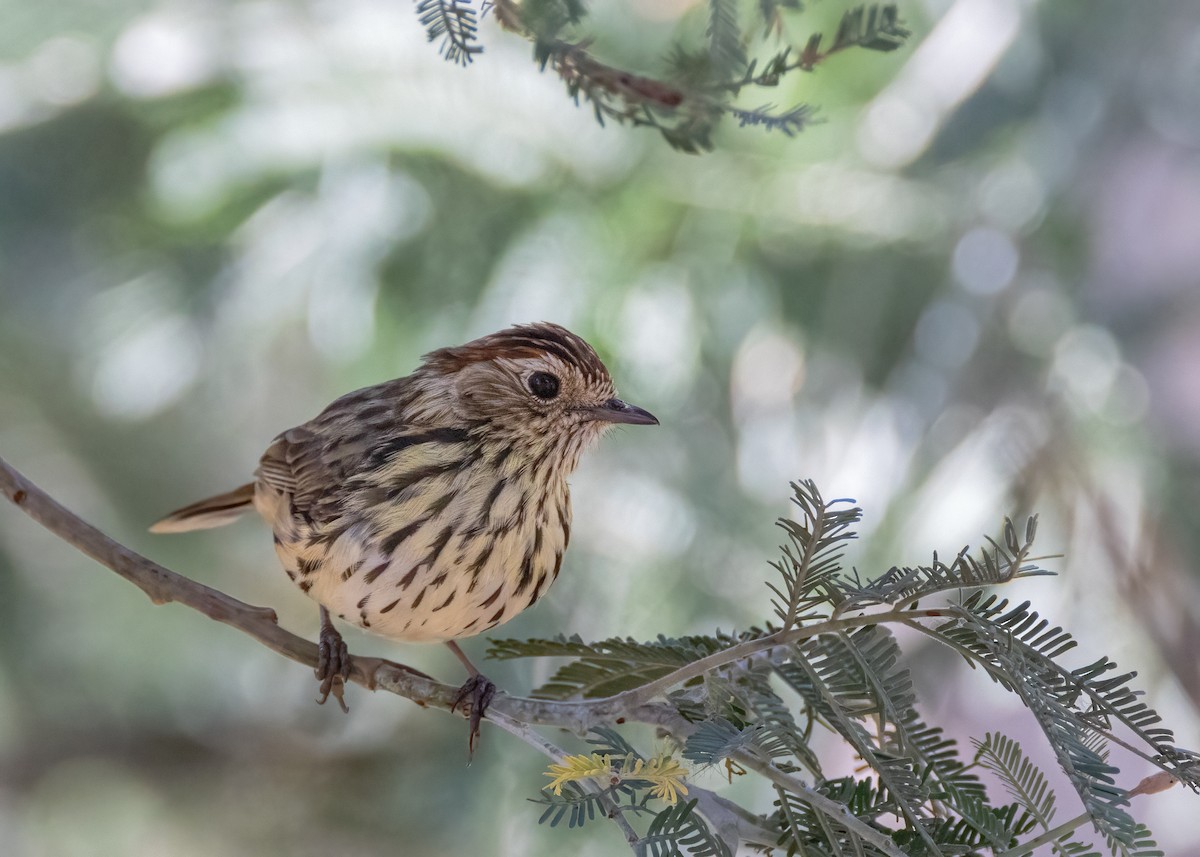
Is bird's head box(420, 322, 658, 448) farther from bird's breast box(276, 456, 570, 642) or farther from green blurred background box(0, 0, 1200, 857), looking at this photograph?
green blurred background box(0, 0, 1200, 857)

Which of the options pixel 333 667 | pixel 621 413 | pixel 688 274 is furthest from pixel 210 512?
pixel 688 274

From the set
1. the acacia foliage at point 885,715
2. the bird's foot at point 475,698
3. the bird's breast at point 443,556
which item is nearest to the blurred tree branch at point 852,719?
the acacia foliage at point 885,715

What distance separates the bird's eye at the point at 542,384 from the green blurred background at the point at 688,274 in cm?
100

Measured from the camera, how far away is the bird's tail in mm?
2721

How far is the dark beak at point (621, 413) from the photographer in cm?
222

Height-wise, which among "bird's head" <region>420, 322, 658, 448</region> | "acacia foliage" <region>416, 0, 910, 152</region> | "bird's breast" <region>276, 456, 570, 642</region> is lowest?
"bird's breast" <region>276, 456, 570, 642</region>

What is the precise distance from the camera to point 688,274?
352 cm

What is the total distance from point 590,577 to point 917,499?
3.39 feet

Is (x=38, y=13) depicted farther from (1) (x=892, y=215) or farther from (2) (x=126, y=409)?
(1) (x=892, y=215)

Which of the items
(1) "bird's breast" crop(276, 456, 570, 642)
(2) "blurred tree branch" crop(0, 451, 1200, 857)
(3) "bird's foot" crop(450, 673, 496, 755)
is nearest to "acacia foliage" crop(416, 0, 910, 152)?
(2) "blurred tree branch" crop(0, 451, 1200, 857)

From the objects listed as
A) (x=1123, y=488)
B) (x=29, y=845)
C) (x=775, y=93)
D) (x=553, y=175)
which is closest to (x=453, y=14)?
(x=553, y=175)

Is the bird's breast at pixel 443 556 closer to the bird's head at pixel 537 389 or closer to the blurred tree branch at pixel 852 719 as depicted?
the bird's head at pixel 537 389

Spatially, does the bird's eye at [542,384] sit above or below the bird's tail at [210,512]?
above

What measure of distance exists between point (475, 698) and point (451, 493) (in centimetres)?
38
